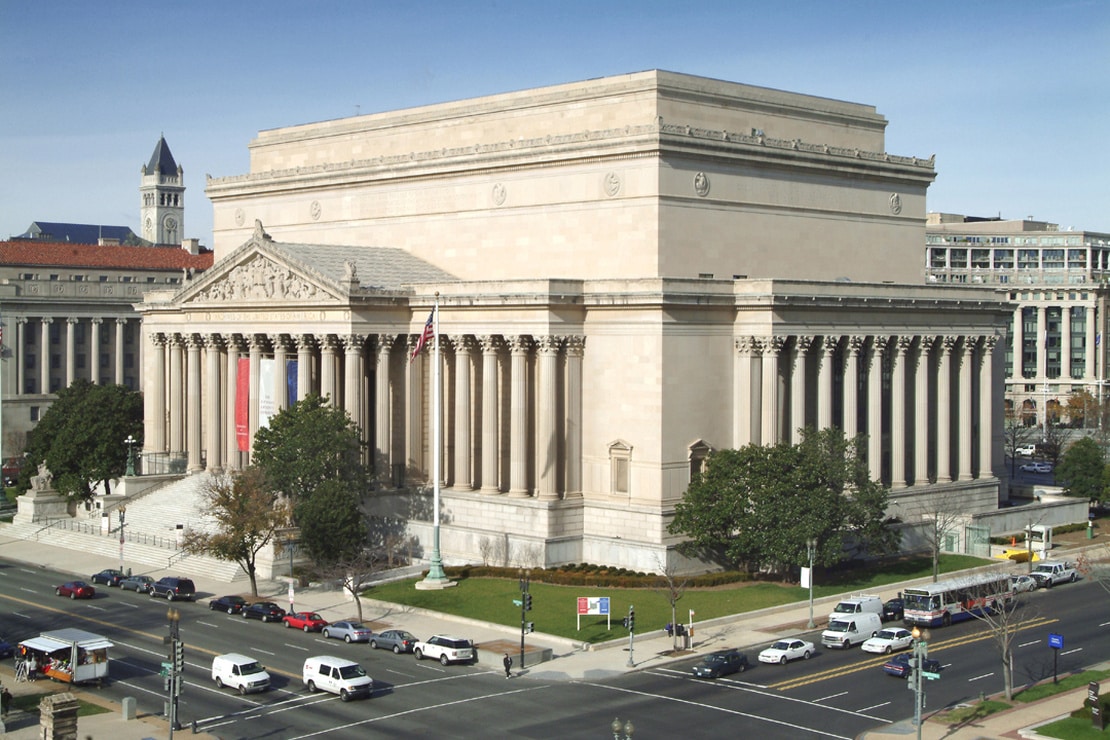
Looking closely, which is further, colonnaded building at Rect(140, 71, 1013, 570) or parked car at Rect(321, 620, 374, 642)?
colonnaded building at Rect(140, 71, 1013, 570)

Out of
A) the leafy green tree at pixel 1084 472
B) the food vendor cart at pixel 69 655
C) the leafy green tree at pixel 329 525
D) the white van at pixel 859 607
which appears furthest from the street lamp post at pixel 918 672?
the leafy green tree at pixel 1084 472

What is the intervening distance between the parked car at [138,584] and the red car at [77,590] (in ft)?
6.40

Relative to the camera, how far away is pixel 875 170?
107 metres

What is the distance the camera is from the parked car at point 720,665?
6588cm

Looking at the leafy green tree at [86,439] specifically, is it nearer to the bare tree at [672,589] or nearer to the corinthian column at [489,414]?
the corinthian column at [489,414]

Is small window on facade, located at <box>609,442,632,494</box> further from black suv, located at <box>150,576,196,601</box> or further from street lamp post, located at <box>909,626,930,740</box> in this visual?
street lamp post, located at <box>909,626,930,740</box>

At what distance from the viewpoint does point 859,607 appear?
7462 centimetres

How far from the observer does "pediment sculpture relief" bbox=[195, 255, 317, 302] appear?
101 metres

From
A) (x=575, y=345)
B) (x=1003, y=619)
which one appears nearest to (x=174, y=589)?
(x=575, y=345)

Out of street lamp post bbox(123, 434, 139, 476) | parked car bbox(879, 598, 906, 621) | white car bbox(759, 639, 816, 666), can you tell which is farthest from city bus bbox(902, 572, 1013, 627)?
street lamp post bbox(123, 434, 139, 476)

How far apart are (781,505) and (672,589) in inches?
497

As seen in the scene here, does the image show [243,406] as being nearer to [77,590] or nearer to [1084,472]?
[77,590]

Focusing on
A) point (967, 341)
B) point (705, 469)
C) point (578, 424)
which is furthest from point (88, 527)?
point (967, 341)

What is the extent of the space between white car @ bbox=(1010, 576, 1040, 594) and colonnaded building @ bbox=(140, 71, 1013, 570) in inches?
570
